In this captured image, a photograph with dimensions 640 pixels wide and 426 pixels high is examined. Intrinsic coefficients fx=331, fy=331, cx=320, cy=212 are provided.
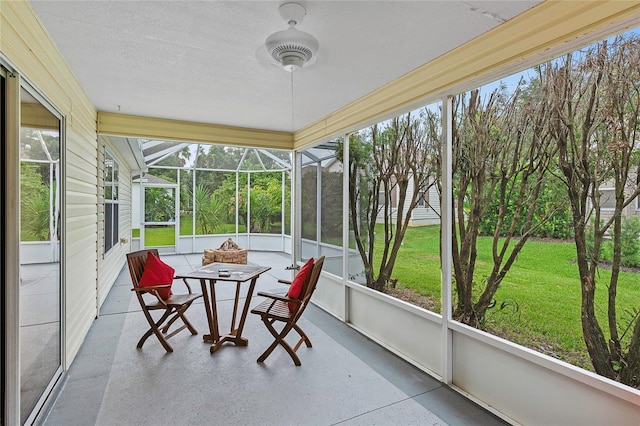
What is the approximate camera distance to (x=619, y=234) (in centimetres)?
188

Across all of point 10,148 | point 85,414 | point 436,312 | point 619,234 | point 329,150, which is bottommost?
point 85,414

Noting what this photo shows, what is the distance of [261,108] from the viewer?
13.7 feet

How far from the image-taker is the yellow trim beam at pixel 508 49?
1798 millimetres

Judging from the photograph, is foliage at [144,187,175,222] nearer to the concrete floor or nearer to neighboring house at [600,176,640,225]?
the concrete floor

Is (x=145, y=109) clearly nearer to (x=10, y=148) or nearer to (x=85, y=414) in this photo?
(x=10, y=148)

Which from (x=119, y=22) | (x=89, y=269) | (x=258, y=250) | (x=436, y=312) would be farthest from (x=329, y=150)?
(x=258, y=250)

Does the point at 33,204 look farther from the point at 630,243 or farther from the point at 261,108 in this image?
the point at 630,243

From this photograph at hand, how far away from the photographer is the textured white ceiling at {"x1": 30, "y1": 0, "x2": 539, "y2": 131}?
2.04 m

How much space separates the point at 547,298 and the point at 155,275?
3.45 m

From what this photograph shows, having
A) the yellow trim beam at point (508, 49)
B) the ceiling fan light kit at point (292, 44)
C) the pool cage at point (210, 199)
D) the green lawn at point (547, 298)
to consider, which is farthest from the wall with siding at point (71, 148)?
the pool cage at point (210, 199)

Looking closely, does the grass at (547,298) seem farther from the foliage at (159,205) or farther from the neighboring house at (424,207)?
the foliage at (159,205)

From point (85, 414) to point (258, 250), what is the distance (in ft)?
28.2

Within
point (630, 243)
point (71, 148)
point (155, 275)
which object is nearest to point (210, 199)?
point (155, 275)

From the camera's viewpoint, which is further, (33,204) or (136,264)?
(136,264)
